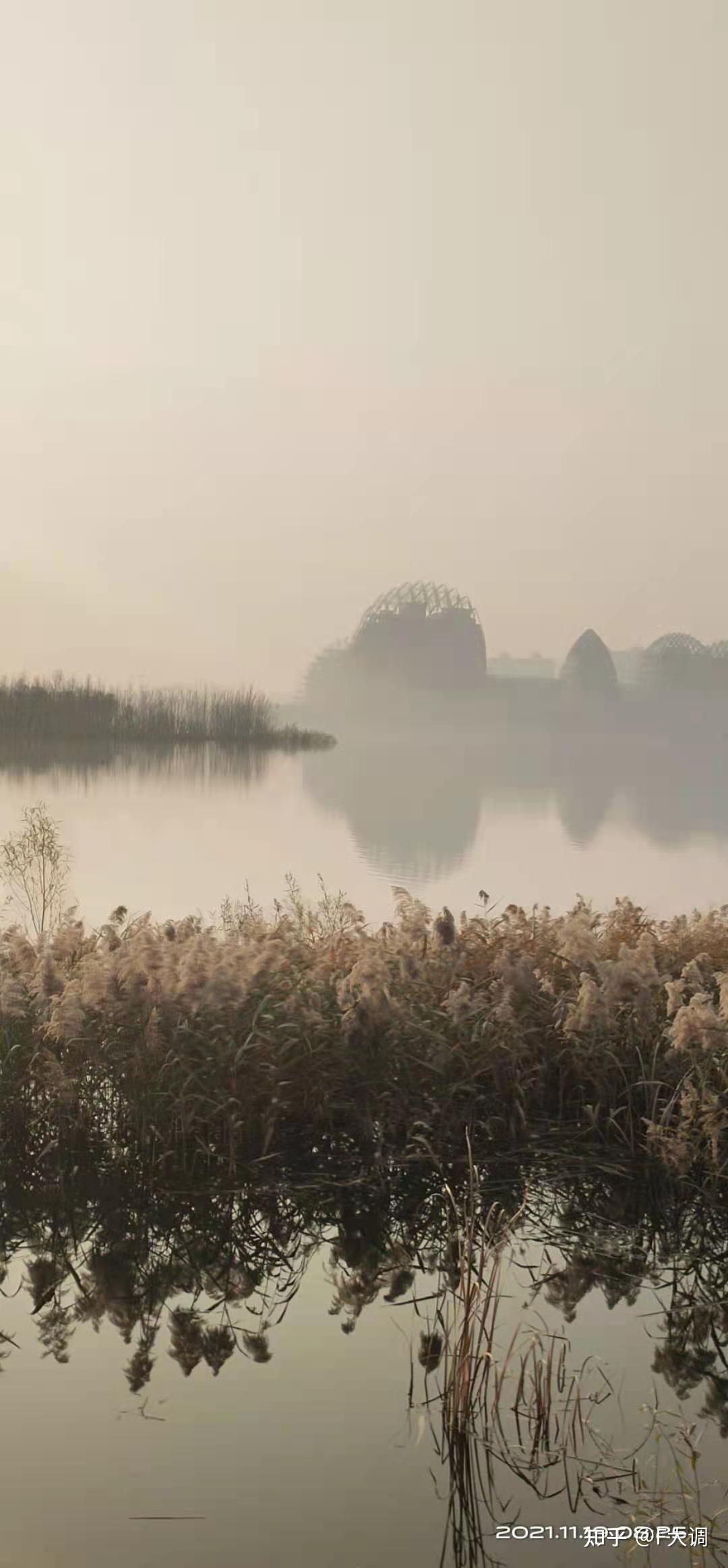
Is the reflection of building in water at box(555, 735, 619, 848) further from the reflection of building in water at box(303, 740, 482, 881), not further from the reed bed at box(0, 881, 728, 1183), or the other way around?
the reed bed at box(0, 881, 728, 1183)

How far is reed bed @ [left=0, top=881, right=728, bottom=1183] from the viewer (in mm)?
4074

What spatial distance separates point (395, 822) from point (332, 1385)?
1131 centimetres

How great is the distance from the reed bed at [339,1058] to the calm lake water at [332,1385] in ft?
0.90

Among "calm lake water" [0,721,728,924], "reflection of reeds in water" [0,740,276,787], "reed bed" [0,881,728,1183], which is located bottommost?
"reed bed" [0,881,728,1183]

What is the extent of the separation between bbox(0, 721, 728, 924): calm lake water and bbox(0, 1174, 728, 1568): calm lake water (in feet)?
7.19

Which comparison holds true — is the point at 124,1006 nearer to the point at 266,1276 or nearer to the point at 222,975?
the point at 222,975

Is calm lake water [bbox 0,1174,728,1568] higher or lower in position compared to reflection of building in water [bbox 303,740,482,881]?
lower

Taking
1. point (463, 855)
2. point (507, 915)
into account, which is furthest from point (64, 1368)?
point (463, 855)

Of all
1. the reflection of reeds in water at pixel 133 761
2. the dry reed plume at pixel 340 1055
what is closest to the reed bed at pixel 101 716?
the reflection of reeds in water at pixel 133 761

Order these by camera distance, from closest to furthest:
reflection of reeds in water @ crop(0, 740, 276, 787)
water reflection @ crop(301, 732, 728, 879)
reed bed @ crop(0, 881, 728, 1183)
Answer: reed bed @ crop(0, 881, 728, 1183) < water reflection @ crop(301, 732, 728, 879) < reflection of reeds in water @ crop(0, 740, 276, 787)

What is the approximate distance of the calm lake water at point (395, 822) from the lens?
32.7 ft

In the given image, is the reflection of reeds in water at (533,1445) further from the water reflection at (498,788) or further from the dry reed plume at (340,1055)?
the water reflection at (498,788)

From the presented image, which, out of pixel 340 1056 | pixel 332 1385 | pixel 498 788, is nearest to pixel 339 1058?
pixel 340 1056

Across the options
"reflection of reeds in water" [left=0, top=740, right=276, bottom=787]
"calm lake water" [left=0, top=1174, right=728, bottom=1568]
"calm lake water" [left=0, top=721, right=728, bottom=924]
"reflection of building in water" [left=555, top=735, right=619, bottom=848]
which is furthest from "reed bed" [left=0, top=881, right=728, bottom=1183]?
"reflection of reeds in water" [left=0, top=740, right=276, bottom=787]
